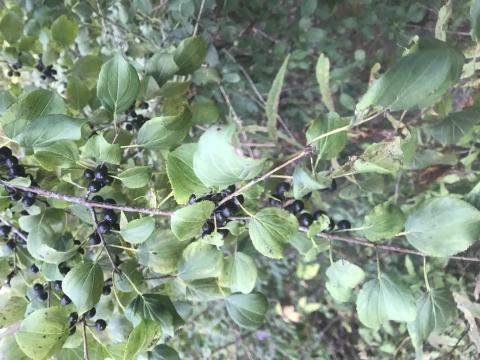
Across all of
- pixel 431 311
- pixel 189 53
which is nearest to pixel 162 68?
pixel 189 53

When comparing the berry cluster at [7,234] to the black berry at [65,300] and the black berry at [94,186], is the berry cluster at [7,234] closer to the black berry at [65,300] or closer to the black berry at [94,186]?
the black berry at [65,300]

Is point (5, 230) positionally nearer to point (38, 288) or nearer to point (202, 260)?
point (38, 288)

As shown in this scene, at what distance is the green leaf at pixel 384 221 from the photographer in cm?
81

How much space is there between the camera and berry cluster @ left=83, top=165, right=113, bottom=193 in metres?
0.83

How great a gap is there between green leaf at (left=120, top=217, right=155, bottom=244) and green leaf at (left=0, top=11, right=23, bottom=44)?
717mm

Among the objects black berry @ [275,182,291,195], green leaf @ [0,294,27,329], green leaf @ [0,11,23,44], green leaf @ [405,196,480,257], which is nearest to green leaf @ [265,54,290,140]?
black berry @ [275,182,291,195]

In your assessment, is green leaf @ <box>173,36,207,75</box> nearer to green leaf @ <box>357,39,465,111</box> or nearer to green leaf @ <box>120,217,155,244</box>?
green leaf @ <box>120,217,155,244</box>

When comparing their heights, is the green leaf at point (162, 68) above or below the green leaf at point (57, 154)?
above

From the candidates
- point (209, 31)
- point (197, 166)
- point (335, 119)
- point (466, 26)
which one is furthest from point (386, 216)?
point (466, 26)

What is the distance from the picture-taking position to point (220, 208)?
Answer: 80 cm

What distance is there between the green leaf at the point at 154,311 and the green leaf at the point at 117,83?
1.19 feet

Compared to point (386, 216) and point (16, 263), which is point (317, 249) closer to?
point (386, 216)

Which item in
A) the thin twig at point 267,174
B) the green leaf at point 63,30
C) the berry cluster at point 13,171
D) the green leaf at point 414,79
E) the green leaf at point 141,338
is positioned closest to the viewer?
the green leaf at point 414,79

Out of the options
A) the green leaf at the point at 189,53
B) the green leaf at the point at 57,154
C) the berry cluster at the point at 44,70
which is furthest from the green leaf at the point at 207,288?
the berry cluster at the point at 44,70
